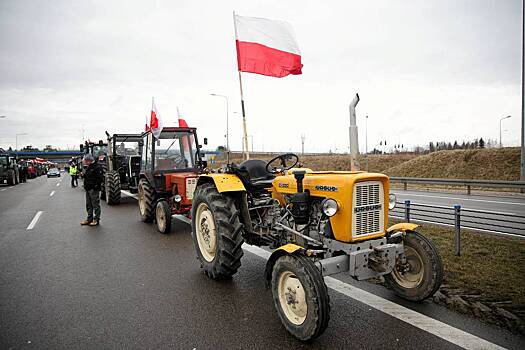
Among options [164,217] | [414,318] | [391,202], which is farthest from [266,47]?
[414,318]

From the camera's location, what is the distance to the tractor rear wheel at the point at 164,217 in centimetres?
716

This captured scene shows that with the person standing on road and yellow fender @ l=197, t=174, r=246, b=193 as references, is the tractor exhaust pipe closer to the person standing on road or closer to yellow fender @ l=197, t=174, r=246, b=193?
yellow fender @ l=197, t=174, r=246, b=193

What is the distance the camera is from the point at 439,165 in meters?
27.4

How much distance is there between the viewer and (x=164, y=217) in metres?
7.19

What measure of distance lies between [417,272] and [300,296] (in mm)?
1484

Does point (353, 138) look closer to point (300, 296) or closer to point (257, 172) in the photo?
point (257, 172)

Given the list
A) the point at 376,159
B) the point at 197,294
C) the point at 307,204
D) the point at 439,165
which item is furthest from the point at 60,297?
the point at 376,159

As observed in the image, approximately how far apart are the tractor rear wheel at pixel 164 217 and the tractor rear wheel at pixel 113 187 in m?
5.39

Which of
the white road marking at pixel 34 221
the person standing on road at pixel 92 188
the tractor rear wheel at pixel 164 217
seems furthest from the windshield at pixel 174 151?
the white road marking at pixel 34 221

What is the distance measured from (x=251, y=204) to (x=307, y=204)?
1.17m

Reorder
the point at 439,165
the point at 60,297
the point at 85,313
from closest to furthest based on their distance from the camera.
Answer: the point at 85,313 → the point at 60,297 → the point at 439,165

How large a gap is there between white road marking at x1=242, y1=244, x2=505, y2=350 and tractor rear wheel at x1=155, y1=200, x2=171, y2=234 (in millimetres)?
3999

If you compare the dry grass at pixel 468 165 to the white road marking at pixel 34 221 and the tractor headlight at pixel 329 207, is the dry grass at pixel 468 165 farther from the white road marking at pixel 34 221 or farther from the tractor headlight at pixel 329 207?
the tractor headlight at pixel 329 207

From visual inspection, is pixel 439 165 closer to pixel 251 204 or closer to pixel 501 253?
pixel 501 253
